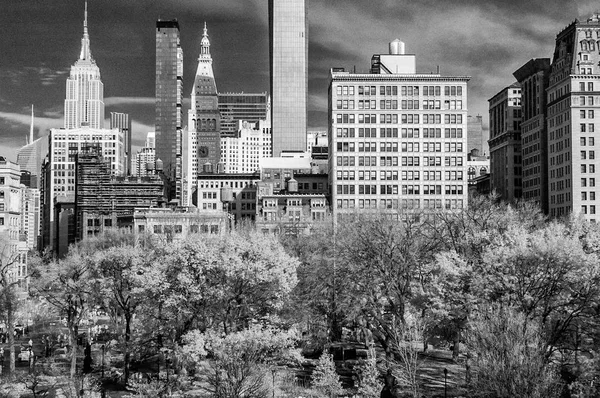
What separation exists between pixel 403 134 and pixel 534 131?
40.5m

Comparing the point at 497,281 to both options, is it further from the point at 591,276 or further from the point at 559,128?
the point at 559,128

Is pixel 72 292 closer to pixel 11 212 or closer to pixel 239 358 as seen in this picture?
pixel 239 358

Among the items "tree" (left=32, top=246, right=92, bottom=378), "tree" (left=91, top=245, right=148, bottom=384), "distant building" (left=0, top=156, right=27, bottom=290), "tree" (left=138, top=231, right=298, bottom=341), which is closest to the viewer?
"tree" (left=138, top=231, right=298, bottom=341)

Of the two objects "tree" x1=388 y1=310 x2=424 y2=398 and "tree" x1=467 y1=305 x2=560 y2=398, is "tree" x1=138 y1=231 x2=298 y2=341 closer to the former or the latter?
"tree" x1=388 y1=310 x2=424 y2=398

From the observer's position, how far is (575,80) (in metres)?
157

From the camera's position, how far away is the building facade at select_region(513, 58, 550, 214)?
174 meters

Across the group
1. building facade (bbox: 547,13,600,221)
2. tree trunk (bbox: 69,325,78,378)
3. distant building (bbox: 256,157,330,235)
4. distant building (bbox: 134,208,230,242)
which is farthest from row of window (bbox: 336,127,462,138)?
tree trunk (bbox: 69,325,78,378)

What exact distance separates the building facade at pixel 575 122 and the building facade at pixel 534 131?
22.4 feet

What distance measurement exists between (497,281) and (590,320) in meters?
6.88

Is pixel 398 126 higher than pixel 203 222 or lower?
higher

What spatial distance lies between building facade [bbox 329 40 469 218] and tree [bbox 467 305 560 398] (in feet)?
380

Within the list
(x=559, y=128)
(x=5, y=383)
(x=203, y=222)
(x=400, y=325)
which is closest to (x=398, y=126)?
(x=559, y=128)

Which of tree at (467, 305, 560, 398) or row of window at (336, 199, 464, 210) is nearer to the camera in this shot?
tree at (467, 305, 560, 398)

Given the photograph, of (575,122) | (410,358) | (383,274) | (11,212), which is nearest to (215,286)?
(410,358)
